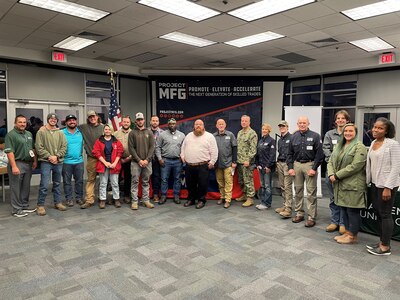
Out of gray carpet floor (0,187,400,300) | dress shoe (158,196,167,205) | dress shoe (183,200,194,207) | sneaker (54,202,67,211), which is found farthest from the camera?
dress shoe (158,196,167,205)

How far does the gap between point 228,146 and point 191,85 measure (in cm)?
350

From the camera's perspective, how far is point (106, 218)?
4344 millimetres

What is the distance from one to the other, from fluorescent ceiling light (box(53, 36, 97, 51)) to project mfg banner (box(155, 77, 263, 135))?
7.59 feet

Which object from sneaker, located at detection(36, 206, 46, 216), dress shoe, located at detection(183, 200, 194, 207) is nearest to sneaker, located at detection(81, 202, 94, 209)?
sneaker, located at detection(36, 206, 46, 216)

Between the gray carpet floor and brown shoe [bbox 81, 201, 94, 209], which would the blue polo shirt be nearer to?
brown shoe [bbox 81, 201, 94, 209]

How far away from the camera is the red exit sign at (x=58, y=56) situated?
21.4 ft

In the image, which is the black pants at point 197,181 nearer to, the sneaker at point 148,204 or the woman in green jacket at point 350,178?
the sneaker at point 148,204

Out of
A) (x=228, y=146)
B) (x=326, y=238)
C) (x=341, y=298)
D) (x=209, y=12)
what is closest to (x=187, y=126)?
(x=228, y=146)

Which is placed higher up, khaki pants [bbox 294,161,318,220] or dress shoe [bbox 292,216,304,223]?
khaki pants [bbox 294,161,318,220]

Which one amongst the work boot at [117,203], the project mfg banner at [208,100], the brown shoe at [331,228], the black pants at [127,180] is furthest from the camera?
the project mfg banner at [208,100]

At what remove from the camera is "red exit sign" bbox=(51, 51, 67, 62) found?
654 cm

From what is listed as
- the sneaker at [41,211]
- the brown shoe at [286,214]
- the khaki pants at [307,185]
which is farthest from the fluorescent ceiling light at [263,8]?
the sneaker at [41,211]

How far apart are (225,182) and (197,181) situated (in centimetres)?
48

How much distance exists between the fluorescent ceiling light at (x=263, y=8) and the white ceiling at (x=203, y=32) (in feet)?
0.40
